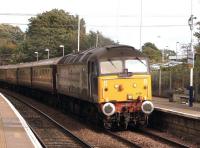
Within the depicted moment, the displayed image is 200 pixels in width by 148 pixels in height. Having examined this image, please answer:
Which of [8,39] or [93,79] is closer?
[93,79]

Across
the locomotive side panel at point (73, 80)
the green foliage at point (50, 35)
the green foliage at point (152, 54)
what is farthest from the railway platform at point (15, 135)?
the green foliage at point (50, 35)

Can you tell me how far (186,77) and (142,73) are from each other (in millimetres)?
19361

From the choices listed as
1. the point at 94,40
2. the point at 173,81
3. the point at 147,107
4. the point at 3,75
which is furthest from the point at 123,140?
the point at 94,40

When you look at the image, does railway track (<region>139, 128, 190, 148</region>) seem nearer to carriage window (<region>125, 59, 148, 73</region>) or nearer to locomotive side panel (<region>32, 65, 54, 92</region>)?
carriage window (<region>125, 59, 148, 73</region>)

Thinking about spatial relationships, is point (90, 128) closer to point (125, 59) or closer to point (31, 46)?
point (125, 59)

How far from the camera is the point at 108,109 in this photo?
17750 millimetres

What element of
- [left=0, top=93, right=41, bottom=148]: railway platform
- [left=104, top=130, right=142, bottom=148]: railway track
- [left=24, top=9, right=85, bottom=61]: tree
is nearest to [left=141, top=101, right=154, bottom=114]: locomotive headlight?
[left=104, top=130, right=142, bottom=148]: railway track

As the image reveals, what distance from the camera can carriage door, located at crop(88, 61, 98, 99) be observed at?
18.3 meters

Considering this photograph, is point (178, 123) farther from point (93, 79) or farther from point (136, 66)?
point (93, 79)

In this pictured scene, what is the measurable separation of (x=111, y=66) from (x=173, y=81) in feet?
73.0

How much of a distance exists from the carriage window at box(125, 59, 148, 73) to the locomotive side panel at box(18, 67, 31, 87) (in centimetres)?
2539

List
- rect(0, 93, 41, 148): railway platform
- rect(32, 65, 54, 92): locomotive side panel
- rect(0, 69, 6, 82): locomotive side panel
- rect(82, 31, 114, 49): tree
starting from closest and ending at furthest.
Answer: rect(0, 93, 41, 148): railway platform < rect(32, 65, 54, 92): locomotive side panel < rect(0, 69, 6, 82): locomotive side panel < rect(82, 31, 114, 49): tree

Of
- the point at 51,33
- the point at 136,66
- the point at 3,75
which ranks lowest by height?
the point at 3,75

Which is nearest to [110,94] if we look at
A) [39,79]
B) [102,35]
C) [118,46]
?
[118,46]
